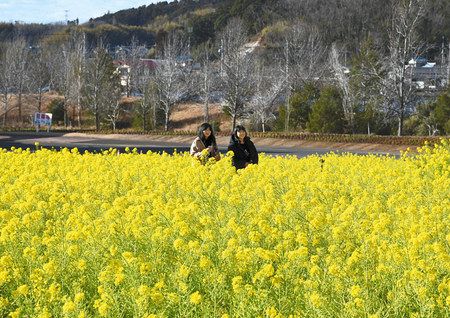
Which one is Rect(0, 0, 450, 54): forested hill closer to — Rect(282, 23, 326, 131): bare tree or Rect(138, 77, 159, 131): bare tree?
Rect(282, 23, 326, 131): bare tree

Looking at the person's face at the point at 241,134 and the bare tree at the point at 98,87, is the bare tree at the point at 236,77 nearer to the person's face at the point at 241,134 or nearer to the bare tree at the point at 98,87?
the bare tree at the point at 98,87

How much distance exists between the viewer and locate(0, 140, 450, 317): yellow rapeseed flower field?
170 inches

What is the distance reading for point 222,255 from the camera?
497 cm

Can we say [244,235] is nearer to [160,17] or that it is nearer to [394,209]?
[394,209]

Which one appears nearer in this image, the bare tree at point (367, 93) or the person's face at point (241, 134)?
the person's face at point (241, 134)

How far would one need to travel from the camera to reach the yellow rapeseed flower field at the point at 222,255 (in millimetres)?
4324

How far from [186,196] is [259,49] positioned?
6388 cm

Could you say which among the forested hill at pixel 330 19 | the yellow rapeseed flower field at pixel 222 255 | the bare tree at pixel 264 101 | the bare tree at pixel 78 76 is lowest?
the yellow rapeseed flower field at pixel 222 255

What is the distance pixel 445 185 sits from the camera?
27.8 feet

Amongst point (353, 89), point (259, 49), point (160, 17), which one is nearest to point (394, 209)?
point (353, 89)

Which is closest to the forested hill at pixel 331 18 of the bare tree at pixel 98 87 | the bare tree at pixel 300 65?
the bare tree at pixel 300 65

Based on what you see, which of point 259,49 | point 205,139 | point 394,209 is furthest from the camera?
point 259,49

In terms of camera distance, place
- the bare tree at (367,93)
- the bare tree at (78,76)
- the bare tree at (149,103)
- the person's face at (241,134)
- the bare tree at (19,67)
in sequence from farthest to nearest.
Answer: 1. the bare tree at (19,67)
2. the bare tree at (78,76)
3. the bare tree at (149,103)
4. the bare tree at (367,93)
5. the person's face at (241,134)

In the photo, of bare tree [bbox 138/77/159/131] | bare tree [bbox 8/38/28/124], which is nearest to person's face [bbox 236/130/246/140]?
bare tree [bbox 138/77/159/131]
